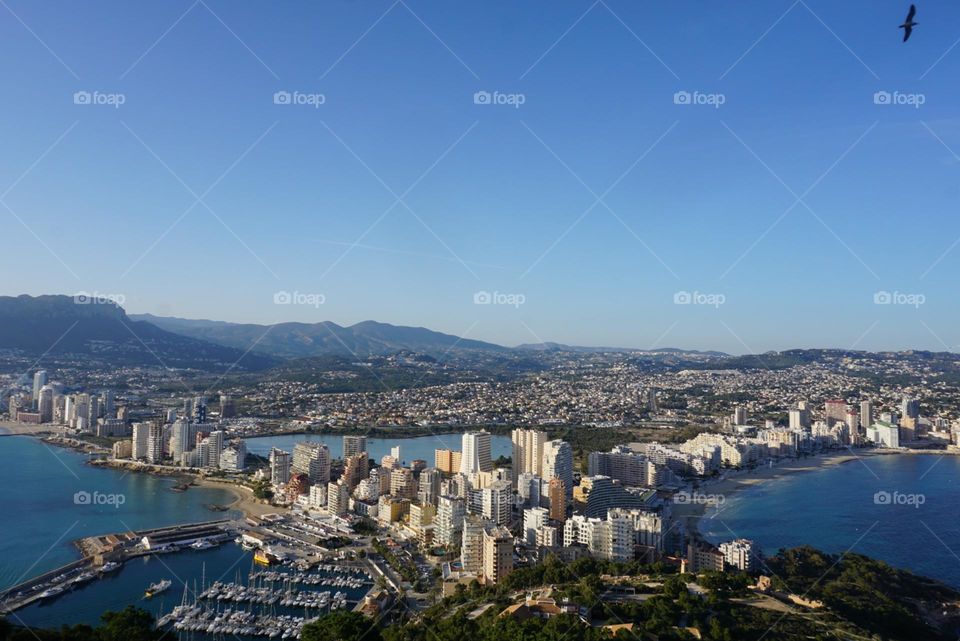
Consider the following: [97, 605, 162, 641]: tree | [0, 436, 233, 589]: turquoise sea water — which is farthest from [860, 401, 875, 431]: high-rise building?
[97, 605, 162, 641]: tree

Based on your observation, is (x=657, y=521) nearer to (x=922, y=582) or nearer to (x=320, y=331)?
(x=922, y=582)

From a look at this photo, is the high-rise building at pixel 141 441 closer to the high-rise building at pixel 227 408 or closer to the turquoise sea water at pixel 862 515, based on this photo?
the high-rise building at pixel 227 408

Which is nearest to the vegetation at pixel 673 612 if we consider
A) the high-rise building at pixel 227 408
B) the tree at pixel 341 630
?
the tree at pixel 341 630

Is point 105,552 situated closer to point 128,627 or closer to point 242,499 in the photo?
point 128,627

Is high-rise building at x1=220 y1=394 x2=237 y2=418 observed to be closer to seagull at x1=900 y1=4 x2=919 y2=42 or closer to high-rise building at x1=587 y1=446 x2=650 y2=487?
high-rise building at x1=587 y1=446 x2=650 y2=487

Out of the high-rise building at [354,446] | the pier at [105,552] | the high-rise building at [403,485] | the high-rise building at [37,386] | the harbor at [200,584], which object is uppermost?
the high-rise building at [37,386]

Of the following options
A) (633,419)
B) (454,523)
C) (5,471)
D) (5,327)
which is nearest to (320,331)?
(5,327)
